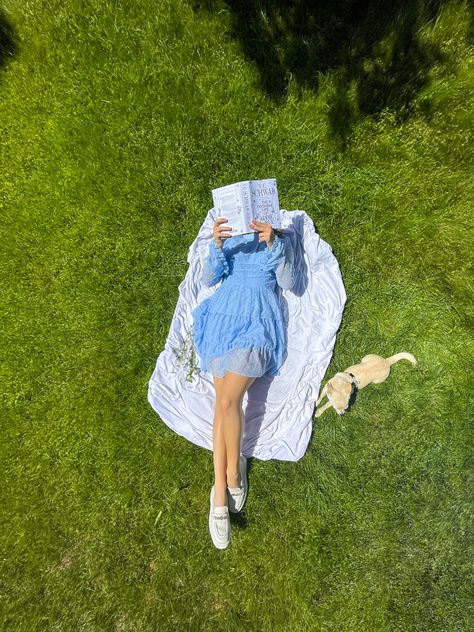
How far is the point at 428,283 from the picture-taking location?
3.57m

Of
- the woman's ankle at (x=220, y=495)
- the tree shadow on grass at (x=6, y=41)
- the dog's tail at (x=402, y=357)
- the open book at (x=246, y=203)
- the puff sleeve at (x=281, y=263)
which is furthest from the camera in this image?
the tree shadow on grass at (x=6, y=41)

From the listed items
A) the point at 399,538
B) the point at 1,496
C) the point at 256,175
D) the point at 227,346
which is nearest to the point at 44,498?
the point at 1,496

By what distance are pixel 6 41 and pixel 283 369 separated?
4.40m

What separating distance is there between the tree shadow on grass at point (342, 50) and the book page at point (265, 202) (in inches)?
46.6

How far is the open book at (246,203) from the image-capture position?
9.64 ft

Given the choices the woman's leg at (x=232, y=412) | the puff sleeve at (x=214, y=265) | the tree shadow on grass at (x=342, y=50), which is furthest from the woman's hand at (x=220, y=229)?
the tree shadow on grass at (x=342, y=50)

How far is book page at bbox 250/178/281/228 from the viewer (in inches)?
117

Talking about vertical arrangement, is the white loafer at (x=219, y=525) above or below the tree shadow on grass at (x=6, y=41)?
below

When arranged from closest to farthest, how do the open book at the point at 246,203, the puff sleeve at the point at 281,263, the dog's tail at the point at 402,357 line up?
the open book at the point at 246,203
the puff sleeve at the point at 281,263
the dog's tail at the point at 402,357

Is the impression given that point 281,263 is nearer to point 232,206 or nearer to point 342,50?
point 232,206

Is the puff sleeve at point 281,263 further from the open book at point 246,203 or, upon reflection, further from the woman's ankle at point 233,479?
the woman's ankle at point 233,479

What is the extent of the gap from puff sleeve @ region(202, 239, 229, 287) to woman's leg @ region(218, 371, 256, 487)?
0.86 meters

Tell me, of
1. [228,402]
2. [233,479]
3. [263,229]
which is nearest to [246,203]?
[263,229]

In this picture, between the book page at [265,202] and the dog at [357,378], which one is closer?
the book page at [265,202]
